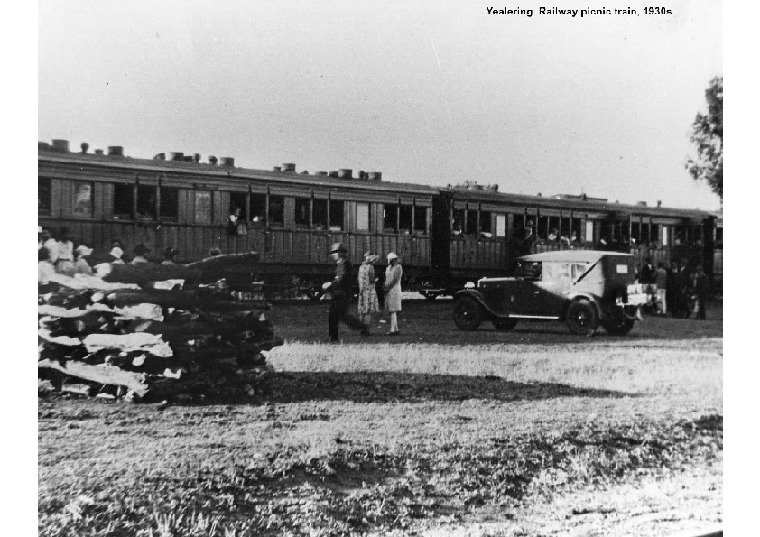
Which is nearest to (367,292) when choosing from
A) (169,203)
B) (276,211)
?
(276,211)

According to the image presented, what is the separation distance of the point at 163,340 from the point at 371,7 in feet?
9.89

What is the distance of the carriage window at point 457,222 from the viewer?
748cm

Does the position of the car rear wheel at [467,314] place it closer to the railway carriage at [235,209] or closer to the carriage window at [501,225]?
the railway carriage at [235,209]

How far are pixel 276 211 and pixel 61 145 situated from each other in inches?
65.2

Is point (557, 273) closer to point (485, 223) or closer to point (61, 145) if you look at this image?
point (485, 223)

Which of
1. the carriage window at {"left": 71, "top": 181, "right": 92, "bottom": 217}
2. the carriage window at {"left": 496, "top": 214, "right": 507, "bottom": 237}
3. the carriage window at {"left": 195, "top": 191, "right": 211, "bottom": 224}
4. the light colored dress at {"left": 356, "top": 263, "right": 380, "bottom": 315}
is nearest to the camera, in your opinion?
the carriage window at {"left": 71, "top": 181, "right": 92, "bottom": 217}

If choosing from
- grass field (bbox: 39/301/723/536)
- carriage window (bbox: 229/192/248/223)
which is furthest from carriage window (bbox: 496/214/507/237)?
carriage window (bbox: 229/192/248/223)

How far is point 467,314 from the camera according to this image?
7367 mm

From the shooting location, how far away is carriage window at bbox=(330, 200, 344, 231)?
6840 mm

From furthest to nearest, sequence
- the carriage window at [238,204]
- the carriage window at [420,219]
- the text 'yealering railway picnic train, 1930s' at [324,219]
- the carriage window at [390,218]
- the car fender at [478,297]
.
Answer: the car fender at [478,297]
the carriage window at [420,219]
the carriage window at [390,218]
the carriage window at [238,204]
the text 'yealering railway picnic train, 1930s' at [324,219]

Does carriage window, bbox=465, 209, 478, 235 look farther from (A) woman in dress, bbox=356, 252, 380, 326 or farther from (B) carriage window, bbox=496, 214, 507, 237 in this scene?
(A) woman in dress, bbox=356, 252, 380, 326

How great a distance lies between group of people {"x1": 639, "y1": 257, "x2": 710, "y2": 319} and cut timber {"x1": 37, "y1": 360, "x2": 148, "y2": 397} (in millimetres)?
4872

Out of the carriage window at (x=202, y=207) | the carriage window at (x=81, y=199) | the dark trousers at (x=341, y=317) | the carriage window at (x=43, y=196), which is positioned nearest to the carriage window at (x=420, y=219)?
the dark trousers at (x=341, y=317)

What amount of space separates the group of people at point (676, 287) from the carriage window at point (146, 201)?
15.5ft
